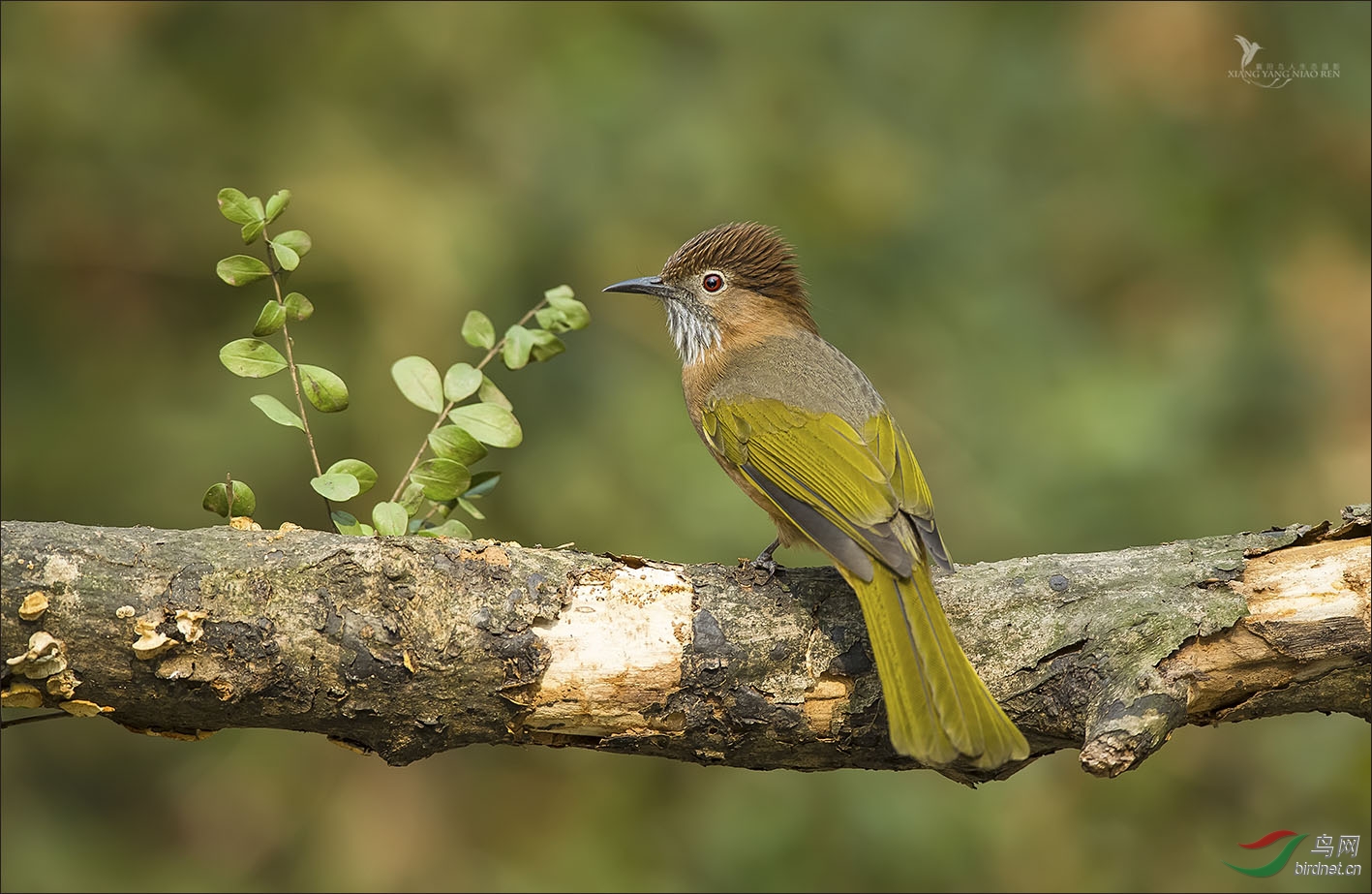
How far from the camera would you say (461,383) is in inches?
139

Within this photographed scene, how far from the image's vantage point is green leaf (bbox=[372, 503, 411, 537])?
3.34 metres

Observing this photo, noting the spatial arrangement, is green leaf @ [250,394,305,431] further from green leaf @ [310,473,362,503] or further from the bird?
the bird

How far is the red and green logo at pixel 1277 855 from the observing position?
16.1 ft

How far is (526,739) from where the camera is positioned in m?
3.06

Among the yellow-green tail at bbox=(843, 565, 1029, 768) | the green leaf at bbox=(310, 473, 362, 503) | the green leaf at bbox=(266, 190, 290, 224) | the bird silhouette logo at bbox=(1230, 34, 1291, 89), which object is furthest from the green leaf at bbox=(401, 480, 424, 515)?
the bird silhouette logo at bbox=(1230, 34, 1291, 89)

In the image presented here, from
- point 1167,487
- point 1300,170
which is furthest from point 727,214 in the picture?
point 1300,170

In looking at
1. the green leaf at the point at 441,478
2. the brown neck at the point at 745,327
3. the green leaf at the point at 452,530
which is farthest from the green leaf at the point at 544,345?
the brown neck at the point at 745,327

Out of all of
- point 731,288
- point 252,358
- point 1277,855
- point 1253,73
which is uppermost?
point 1253,73

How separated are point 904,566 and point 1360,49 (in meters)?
4.95

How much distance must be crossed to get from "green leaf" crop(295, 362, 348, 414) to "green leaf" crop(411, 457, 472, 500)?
0.27 m

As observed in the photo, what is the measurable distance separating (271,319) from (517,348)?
26.1 inches

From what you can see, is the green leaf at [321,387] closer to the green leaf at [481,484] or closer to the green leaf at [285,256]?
the green leaf at [285,256]

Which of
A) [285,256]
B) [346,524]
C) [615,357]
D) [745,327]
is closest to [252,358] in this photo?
[285,256]

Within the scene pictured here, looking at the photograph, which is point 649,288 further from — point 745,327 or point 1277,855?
point 1277,855
